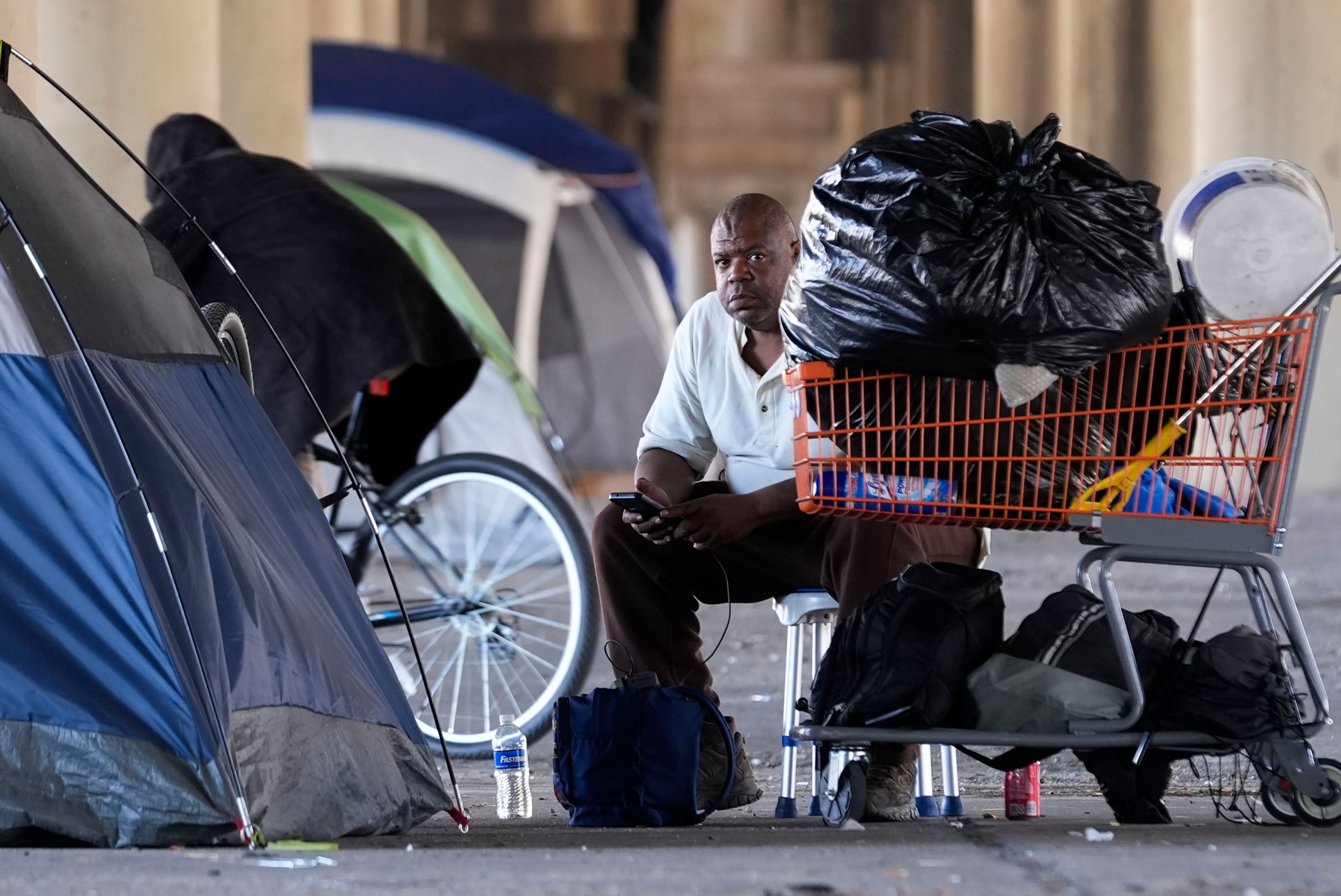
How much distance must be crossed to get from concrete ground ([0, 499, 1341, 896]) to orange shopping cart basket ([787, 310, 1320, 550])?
52cm

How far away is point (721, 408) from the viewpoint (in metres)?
4.07

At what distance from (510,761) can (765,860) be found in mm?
1131

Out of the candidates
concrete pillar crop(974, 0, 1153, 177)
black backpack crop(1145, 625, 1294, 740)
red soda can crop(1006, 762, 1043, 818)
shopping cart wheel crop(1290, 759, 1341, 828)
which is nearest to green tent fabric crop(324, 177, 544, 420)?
red soda can crop(1006, 762, 1043, 818)

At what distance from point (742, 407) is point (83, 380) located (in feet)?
4.42

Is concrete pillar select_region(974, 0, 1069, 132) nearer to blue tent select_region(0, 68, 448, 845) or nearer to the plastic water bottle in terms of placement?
the plastic water bottle

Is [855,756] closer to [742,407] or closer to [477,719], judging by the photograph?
[742,407]

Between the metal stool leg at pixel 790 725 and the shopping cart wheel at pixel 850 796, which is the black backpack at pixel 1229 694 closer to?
the shopping cart wheel at pixel 850 796

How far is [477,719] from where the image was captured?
193 inches

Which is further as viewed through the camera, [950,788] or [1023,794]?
[950,788]

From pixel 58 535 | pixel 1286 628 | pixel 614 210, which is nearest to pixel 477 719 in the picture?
pixel 58 535

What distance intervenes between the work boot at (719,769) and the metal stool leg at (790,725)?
0.07 m

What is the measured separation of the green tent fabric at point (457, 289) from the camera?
808 cm

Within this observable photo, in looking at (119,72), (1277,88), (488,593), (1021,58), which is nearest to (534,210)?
(119,72)

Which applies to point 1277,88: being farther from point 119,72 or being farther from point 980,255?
point 980,255
